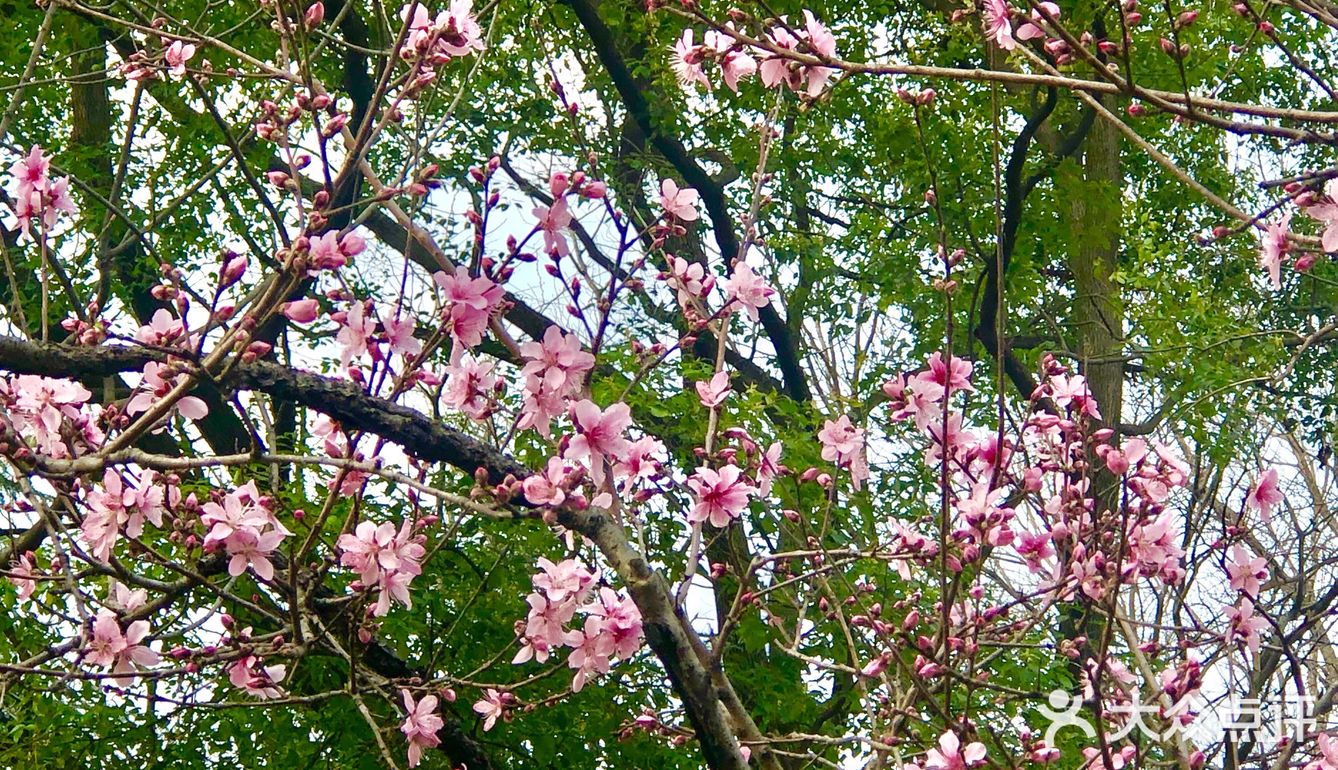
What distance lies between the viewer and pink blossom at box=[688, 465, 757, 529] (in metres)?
2.62

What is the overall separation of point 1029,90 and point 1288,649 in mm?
5562

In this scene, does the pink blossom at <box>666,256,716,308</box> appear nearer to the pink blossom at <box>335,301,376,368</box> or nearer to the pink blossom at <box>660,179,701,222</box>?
the pink blossom at <box>660,179,701,222</box>

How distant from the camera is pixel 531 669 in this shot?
5340mm

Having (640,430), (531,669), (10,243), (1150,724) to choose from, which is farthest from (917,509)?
(10,243)

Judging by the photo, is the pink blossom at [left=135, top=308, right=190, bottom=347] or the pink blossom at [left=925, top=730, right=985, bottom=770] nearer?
the pink blossom at [left=135, top=308, right=190, bottom=347]

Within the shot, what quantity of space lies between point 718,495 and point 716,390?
0.21 m

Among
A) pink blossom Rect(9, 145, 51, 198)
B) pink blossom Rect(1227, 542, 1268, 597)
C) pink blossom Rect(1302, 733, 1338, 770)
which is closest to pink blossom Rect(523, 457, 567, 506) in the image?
pink blossom Rect(9, 145, 51, 198)

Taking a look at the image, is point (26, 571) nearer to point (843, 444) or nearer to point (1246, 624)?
point (843, 444)

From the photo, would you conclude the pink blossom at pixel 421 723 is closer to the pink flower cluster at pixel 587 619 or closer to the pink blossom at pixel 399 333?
the pink flower cluster at pixel 587 619

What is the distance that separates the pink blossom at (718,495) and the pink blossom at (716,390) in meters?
0.14

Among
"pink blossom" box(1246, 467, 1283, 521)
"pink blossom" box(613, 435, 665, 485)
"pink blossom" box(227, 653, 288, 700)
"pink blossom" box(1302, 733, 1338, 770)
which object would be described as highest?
"pink blossom" box(1246, 467, 1283, 521)

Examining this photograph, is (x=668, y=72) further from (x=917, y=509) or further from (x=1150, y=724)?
(x=1150, y=724)

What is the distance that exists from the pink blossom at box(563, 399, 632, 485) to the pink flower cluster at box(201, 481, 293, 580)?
0.55 m

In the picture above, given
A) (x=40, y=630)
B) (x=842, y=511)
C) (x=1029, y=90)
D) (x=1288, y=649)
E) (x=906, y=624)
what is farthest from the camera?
(x=1029, y=90)
